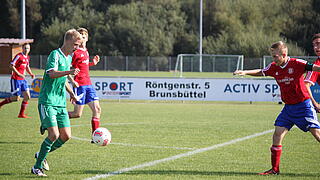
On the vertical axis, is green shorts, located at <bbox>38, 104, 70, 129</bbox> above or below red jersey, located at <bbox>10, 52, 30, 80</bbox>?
below

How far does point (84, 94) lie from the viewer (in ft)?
34.2

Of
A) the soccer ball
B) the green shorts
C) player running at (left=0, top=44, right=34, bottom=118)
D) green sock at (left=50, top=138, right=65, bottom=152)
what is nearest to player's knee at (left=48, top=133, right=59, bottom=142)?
the green shorts

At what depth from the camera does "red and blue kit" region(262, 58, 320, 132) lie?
292 inches

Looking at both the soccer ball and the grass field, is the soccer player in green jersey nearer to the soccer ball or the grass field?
the grass field

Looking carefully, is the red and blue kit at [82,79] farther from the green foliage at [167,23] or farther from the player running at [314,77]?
the green foliage at [167,23]

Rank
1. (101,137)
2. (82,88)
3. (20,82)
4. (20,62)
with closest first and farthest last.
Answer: (101,137) < (82,88) < (20,62) < (20,82)

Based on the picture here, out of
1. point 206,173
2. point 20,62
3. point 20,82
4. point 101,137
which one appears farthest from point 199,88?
point 206,173

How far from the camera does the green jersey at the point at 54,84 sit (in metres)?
7.00

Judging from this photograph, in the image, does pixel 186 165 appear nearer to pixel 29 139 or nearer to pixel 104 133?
pixel 104 133

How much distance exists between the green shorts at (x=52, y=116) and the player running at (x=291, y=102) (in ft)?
10.5

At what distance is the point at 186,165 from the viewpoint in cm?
808

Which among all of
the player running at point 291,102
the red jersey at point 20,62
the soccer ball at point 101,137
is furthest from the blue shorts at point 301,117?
the red jersey at point 20,62

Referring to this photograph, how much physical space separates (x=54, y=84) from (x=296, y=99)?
3.69 m

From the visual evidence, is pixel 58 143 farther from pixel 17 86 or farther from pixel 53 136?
pixel 17 86
